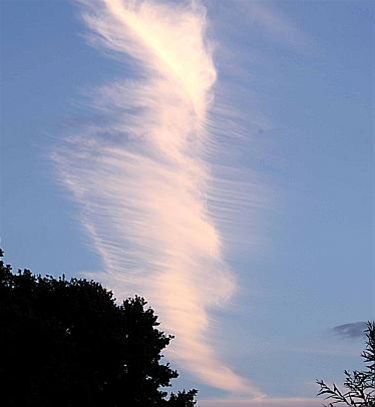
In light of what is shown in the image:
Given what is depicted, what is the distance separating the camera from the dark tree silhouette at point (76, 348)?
185 feet

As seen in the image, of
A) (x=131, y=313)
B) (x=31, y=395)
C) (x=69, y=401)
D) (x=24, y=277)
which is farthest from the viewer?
(x=131, y=313)

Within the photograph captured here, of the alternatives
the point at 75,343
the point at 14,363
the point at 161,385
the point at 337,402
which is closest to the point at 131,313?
the point at 161,385

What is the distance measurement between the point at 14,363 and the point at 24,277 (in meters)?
10.5

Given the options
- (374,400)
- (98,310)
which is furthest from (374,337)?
(98,310)

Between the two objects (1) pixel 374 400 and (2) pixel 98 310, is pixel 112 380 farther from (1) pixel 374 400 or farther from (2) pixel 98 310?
(1) pixel 374 400

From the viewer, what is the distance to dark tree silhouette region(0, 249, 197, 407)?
56250 mm

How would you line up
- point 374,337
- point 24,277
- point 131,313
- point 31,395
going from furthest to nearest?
1. point 131,313
2. point 24,277
3. point 31,395
4. point 374,337

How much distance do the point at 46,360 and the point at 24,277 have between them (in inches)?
409

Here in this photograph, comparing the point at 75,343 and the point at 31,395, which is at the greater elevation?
the point at 75,343

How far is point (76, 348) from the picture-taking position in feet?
205

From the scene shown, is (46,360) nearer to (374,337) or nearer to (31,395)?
(31,395)

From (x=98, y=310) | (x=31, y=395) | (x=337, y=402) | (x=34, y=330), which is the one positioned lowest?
(x=337, y=402)

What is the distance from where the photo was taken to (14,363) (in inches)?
2215

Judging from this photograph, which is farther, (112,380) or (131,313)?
(131,313)
